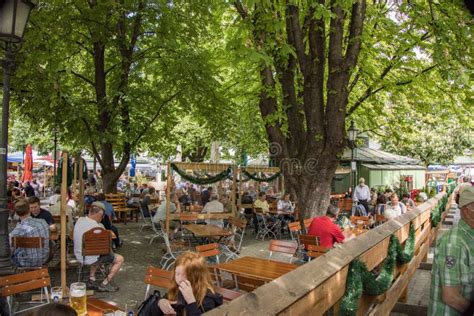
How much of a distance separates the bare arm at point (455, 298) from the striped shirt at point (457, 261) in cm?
3

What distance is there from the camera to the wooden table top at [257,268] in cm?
521

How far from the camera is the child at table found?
11.3ft

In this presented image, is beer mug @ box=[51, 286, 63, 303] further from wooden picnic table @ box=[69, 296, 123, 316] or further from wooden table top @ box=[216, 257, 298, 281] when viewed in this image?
wooden table top @ box=[216, 257, 298, 281]

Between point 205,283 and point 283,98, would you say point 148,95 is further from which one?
point 205,283

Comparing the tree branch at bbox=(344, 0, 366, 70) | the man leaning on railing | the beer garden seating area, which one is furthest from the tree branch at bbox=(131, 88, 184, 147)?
the man leaning on railing

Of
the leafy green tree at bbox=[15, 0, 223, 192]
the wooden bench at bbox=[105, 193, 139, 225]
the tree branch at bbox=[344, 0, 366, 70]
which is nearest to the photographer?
the tree branch at bbox=[344, 0, 366, 70]

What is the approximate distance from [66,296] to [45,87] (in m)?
7.16

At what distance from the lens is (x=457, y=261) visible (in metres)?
2.92

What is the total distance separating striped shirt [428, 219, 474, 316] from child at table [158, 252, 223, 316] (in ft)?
5.82

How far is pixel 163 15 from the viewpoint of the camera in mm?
13547

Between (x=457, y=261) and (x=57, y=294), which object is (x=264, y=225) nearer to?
(x=57, y=294)

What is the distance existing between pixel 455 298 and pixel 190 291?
1949 millimetres

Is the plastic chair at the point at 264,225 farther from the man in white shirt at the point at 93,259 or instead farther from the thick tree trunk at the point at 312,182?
the man in white shirt at the point at 93,259

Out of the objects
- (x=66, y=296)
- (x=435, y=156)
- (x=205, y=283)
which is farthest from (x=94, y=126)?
(x=435, y=156)
